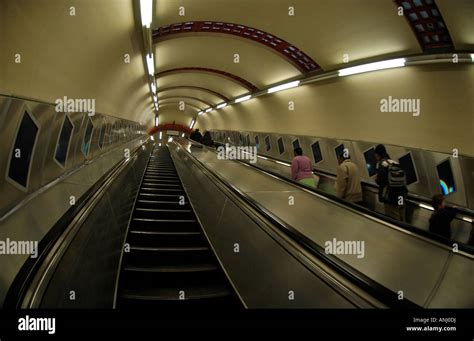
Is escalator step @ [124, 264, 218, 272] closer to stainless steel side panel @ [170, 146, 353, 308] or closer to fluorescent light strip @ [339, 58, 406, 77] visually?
stainless steel side panel @ [170, 146, 353, 308]

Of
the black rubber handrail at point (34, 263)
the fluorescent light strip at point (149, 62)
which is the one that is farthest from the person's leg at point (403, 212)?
the fluorescent light strip at point (149, 62)

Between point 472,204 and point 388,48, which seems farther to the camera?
point 388,48

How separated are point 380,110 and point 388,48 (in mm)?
1658

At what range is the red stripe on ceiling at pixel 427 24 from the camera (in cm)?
503

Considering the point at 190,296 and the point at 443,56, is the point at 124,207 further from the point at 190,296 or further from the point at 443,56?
the point at 443,56

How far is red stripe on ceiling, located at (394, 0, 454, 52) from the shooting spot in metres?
5.03

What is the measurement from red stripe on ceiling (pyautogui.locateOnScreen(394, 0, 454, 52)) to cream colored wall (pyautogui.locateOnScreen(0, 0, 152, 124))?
5935 millimetres

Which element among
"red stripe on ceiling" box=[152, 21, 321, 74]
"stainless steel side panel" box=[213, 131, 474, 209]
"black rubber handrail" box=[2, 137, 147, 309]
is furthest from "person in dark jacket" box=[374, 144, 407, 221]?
"red stripe on ceiling" box=[152, 21, 321, 74]

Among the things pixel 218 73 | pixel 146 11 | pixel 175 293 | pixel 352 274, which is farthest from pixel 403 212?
pixel 218 73

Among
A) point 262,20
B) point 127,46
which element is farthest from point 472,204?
point 127,46

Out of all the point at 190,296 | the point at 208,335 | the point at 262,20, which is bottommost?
the point at 190,296

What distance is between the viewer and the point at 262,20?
7.60 meters

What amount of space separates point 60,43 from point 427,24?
742cm

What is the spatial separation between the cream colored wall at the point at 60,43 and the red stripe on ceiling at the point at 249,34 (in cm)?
206
